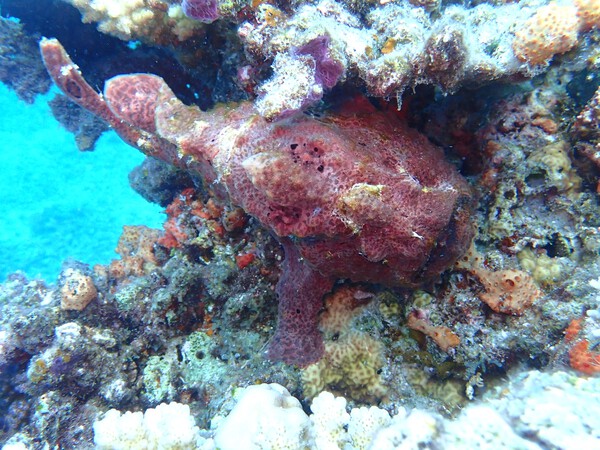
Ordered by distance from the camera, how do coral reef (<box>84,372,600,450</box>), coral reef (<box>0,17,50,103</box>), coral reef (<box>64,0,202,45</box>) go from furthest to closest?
coral reef (<box>0,17,50,103</box>) → coral reef (<box>64,0,202,45</box>) → coral reef (<box>84,372,600,450</box>)

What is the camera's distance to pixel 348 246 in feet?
9.32

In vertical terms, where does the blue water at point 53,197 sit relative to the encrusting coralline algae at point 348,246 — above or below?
above

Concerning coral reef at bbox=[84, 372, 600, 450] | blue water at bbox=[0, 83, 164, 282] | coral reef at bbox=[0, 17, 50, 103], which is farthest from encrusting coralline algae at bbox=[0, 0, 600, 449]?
blue water at bbox=[0, 83, 164, 282]

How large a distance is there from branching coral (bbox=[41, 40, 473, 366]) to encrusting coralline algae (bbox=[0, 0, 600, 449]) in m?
0.02

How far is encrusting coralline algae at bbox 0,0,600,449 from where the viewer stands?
2553mm

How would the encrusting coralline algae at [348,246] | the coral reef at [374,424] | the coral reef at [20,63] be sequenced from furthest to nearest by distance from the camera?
1. the coral reef at [20,63]
2. the encrusting coralline algae at [348,246]
3. the coral reef at [374,424]

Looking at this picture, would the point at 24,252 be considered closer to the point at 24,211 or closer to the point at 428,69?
the point at 24,211

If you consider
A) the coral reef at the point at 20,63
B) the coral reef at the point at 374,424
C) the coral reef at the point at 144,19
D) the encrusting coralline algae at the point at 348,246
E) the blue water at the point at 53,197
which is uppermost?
the blue water at the point at 53,197

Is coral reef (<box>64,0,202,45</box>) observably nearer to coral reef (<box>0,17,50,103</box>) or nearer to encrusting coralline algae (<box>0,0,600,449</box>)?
encrusting coralline algae (<box>0,0,600,449</box>)

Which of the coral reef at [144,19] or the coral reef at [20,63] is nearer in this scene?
the coral reef at [144,19]

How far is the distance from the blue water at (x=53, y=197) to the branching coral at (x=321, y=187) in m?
12.0

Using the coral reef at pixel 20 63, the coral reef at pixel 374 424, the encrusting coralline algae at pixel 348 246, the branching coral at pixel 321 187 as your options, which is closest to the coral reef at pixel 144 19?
the encrusting coralline algae at pixel 348 246

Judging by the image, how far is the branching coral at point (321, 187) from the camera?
2.57 meters

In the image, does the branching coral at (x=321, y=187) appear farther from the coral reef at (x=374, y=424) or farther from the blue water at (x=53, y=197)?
the blue water at (x=53, y=197)
